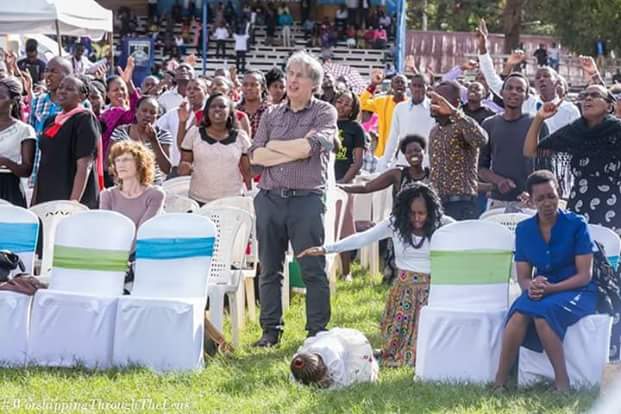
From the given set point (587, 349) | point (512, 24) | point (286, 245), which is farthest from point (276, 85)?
point (512, 24)

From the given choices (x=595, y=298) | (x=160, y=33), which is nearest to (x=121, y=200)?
(x=595, y=298)

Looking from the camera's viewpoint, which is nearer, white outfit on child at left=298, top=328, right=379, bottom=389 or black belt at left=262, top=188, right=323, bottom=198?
white outfit on child at left=298, top=328, right=379, bottom=389

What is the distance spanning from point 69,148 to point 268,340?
1.97 metres

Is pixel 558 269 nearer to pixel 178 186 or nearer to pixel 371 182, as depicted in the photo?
pixel 371 182

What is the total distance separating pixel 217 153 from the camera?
32.3ft

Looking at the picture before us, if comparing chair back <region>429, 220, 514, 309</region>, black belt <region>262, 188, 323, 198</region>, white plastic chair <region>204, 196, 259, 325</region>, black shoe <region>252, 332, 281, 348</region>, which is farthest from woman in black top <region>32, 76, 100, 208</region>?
chair back <region>429, 220, 514, 309</region>

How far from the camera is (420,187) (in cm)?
845

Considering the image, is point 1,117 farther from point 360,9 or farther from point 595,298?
point 360,9

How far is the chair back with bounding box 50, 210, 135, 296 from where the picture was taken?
8375 mm

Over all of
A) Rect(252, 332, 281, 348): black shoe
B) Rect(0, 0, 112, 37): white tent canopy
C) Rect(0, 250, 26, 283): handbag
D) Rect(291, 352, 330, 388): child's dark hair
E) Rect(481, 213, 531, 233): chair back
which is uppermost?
Rect(0, 0, 112, 37): white tent canopy

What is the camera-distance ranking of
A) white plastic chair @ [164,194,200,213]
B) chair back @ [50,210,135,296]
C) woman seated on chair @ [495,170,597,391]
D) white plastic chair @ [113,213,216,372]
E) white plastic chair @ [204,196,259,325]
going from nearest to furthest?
woman seated on chair @ [495,170,597,391] < white plastic chair @ [113,213,216,372] < chair back @ [50,210,135,296] < white plastic chair @ [204,196,259,325] < white plastic chair @ [164,194,200,213]

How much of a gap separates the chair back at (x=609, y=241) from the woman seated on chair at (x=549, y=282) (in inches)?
18.6

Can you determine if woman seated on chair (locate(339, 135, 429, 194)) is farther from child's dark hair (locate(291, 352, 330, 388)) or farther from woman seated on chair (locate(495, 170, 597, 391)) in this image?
child's dark hair (locate(291, 352, 330, 388))

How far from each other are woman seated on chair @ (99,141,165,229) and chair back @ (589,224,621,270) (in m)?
2.80
